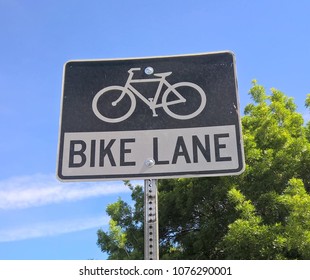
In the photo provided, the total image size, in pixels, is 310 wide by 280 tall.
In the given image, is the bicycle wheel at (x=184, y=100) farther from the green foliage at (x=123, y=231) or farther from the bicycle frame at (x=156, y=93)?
the green foliage at (x=123, y=231)

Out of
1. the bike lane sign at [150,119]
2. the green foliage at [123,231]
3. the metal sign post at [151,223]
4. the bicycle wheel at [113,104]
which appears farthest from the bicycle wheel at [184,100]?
the green foliage at [123,231]

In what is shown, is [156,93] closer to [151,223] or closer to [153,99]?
[153,99]

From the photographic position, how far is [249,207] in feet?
26.8

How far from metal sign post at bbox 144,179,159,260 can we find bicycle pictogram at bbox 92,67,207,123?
334mm

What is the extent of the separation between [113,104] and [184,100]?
0.33 metres

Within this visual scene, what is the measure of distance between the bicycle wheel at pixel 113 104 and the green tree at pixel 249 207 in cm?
660

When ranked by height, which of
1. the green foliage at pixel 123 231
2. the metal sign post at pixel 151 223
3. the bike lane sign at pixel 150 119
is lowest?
the metal sign post at pixel 151 223

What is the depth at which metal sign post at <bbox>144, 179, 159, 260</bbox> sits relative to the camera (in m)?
1.60

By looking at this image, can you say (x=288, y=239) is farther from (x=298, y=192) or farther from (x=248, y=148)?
(x=248, y=148)

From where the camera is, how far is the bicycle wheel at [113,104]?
1.80 meters

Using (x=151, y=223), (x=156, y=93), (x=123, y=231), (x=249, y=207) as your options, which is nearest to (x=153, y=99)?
(x=156, y=93)

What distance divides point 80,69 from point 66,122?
29 cm

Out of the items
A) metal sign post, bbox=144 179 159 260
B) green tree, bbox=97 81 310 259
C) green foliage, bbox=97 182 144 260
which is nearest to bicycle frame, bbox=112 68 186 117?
metal sign post, bbox=144 179 159 260
